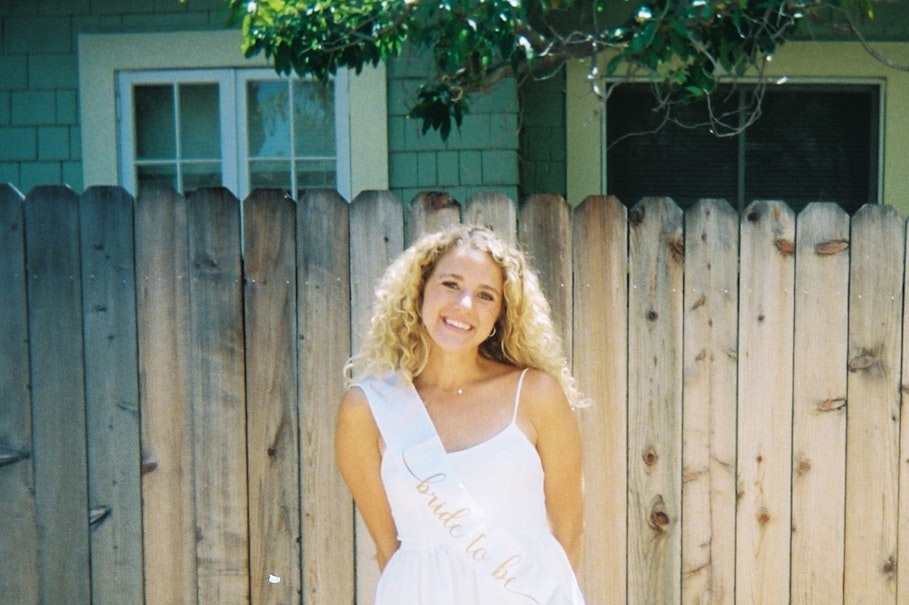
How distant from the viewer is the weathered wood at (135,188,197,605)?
3475 mm

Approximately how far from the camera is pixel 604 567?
11.5 feet

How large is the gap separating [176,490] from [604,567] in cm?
152

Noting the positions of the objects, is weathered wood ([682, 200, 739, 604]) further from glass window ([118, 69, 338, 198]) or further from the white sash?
glass window ([118, 69, 338, 198])

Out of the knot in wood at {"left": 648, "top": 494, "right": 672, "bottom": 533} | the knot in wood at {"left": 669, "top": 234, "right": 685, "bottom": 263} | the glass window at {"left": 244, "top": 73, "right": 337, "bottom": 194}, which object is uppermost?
the glass window at {"left": 244, "top": 73, "right": 337, "bottom": 194}

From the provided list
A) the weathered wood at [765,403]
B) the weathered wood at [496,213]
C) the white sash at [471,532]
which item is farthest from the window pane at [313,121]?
the white sash at [471,532]

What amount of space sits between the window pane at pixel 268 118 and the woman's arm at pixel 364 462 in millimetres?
4001

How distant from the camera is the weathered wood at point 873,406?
11.5 feet

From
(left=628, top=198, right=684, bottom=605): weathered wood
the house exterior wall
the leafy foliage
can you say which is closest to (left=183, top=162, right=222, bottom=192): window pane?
the leafy foliage

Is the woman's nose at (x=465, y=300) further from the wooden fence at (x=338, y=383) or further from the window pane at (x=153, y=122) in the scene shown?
the window pane at (x=153, y=122)

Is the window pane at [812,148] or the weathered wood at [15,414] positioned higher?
the window pane at [812,148]

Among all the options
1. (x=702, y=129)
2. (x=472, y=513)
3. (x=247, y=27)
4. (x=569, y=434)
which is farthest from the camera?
(x=702, y=129)

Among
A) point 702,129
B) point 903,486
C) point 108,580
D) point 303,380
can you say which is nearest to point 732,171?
point 702,129

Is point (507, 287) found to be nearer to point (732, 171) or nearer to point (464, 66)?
point (464, 66)

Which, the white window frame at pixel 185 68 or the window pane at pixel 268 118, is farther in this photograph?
the window pane at pixel 268 118
